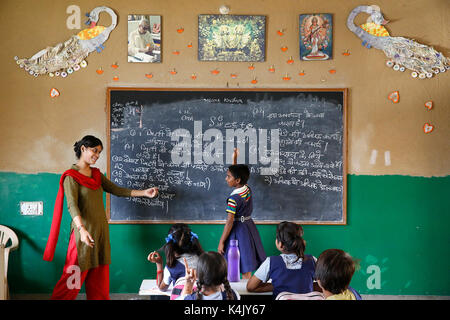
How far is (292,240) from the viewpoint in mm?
2203

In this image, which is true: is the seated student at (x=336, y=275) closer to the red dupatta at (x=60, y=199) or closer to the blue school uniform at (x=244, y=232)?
the blue school uniform at (x=244, y=232)

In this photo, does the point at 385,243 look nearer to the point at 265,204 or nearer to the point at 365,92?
the point at 265,204

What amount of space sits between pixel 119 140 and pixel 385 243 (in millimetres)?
2400

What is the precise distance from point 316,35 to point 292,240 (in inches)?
77.4

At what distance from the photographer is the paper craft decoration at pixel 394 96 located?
3488mm

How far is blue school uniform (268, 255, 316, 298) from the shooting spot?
7.03 ft

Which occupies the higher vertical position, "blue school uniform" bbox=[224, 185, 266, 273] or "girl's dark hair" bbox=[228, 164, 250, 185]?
"girl's dark hair" bbox=[228, 164, 250, 185]

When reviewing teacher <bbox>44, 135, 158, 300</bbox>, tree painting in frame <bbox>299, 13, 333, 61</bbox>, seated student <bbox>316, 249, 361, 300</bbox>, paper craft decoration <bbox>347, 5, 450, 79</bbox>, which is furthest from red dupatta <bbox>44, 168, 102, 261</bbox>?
paper craft decoration <bbox>347, 5, 450, 79</bbox>

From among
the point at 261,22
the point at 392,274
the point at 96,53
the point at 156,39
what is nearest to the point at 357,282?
the point at 392,274

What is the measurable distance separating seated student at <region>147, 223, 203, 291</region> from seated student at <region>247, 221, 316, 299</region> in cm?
38

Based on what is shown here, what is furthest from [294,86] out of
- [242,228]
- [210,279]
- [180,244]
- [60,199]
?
[210,279]

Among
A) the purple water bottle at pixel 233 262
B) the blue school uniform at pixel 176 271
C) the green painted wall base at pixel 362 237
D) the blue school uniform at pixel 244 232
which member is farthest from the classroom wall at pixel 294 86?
the blue school uniform at pixel 176 271

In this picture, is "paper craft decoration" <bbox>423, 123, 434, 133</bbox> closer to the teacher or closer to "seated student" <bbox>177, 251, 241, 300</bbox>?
"seated student" <bbox>177, 251, 241, 300</bbox>

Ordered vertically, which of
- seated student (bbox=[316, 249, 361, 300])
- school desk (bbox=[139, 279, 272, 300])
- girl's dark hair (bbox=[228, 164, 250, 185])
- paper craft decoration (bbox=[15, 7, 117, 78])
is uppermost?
paper craft decoration (bbox=[15, 7, 117, 78])
